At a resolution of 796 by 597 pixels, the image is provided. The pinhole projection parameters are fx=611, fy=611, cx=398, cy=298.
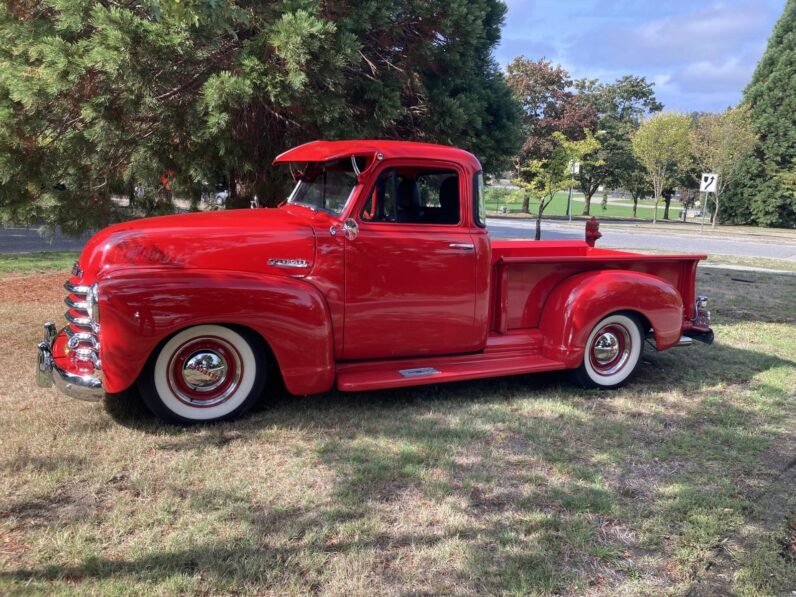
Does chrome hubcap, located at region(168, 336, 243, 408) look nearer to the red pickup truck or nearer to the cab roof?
the red pickup truck

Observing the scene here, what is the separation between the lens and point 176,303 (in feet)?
12.5

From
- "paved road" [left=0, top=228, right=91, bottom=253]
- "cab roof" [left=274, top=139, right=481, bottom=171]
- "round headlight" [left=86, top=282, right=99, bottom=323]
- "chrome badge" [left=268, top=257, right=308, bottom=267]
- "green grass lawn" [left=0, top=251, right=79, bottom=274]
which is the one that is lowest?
"green grass lawn" [left=0, top=251, right=79, bottom=274]

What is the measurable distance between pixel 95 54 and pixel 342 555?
482 cm

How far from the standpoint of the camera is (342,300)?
4.40 metres

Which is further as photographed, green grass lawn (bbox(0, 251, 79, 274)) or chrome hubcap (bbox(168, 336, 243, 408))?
green grass lawn (bbox(0, 251, 79, 274))

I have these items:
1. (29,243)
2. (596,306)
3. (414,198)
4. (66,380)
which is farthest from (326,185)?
(29,243)

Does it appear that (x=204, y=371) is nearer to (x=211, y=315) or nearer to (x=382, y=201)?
(x=211, y=315)

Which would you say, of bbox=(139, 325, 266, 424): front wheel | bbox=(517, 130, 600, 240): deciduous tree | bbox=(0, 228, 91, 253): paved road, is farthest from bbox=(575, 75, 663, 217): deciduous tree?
bbox=(139, 325, 266, 424): front wheel

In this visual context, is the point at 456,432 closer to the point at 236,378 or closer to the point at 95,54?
the point at 236,378

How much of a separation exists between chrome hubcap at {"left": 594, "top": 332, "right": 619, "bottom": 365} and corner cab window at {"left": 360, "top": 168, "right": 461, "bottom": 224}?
1730 mm

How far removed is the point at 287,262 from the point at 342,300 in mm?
475

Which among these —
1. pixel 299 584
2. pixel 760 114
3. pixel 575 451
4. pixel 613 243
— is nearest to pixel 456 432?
pixel 575 451

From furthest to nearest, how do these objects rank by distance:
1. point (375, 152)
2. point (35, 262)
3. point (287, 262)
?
point (35, 262) → point (375, 152) → point (287, 262)

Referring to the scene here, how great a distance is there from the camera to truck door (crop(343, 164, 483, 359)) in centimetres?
448
